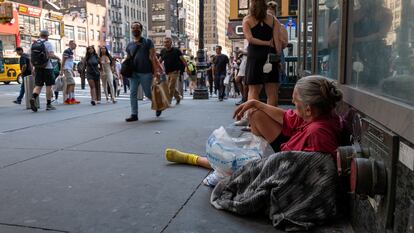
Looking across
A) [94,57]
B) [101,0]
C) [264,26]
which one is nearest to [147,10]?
[101,0]

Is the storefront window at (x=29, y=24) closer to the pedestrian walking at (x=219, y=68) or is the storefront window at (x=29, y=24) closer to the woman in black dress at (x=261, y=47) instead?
the pedestrian walking at (x=219, y=68)

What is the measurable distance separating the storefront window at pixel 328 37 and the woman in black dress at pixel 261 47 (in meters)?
0.71

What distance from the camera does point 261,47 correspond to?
5488 mm

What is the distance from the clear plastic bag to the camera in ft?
10.4

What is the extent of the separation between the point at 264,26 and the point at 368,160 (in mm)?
3746

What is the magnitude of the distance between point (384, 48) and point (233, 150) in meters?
1.42

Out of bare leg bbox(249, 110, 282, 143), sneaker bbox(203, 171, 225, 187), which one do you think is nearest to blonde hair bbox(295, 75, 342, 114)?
bare leg bbox(249, 110, 282, 143)

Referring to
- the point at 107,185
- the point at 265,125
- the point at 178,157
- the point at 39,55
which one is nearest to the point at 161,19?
the point at 39,55

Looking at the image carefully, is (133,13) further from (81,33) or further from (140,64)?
(140,64)

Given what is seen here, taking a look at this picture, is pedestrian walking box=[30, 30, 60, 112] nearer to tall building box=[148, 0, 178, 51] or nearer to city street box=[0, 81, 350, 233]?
city street box=[0, 81, 350, 233]

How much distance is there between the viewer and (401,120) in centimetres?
172

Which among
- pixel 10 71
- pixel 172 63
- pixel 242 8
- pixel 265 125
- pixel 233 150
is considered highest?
pixel 242 8

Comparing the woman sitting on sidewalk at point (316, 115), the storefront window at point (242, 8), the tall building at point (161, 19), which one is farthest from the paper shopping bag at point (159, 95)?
the tall building at point (161, 19)

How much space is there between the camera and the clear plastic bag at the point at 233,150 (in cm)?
318
